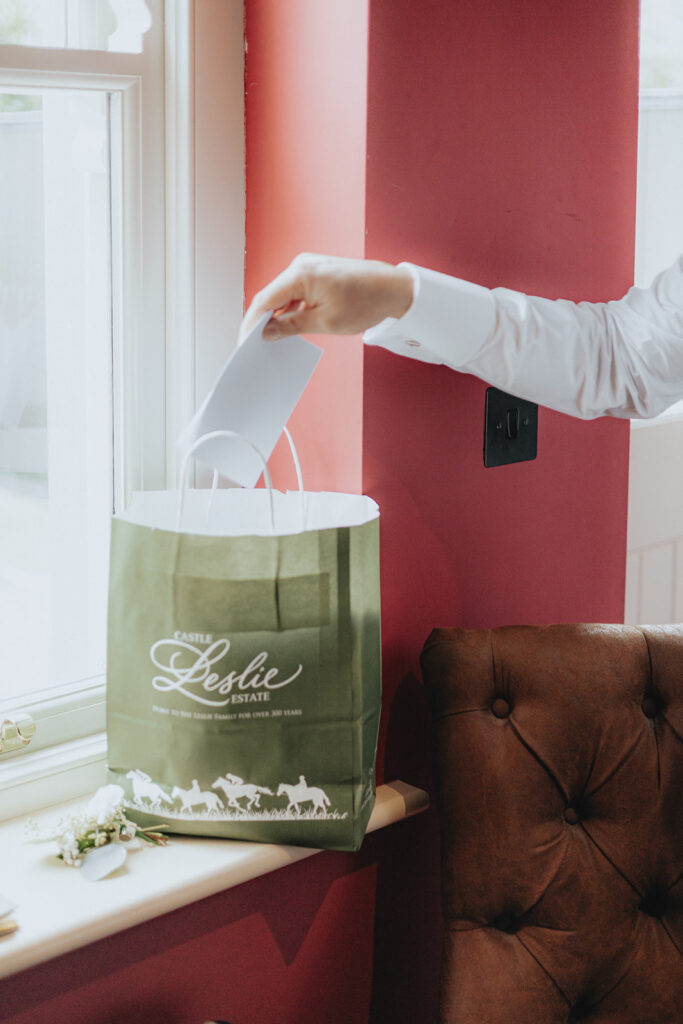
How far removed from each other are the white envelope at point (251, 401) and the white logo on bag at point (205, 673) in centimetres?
18

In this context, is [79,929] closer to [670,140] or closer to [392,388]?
[392,388]

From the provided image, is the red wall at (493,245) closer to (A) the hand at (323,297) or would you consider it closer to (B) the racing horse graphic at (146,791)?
(A) the hand at (323,297)

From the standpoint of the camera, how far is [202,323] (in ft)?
3.90

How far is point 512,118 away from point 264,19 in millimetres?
328

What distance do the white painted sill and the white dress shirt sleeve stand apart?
569 mm

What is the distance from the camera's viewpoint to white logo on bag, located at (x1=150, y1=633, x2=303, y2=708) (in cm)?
94

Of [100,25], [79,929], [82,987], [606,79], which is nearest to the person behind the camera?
[79,929]

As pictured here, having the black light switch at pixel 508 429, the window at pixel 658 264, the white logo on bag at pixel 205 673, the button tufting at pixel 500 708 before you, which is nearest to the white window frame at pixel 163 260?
the white logo on bag at pixel 205 673

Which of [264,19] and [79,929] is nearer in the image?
[79,929]

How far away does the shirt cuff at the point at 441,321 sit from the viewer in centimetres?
100

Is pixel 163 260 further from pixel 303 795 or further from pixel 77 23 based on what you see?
pixel 303 795

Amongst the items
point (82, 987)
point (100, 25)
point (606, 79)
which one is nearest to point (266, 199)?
point (100, 25)

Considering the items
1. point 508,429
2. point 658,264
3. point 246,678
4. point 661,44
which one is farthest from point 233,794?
point 661,44

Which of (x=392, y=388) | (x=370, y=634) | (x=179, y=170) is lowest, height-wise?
(x=370, y=634)
